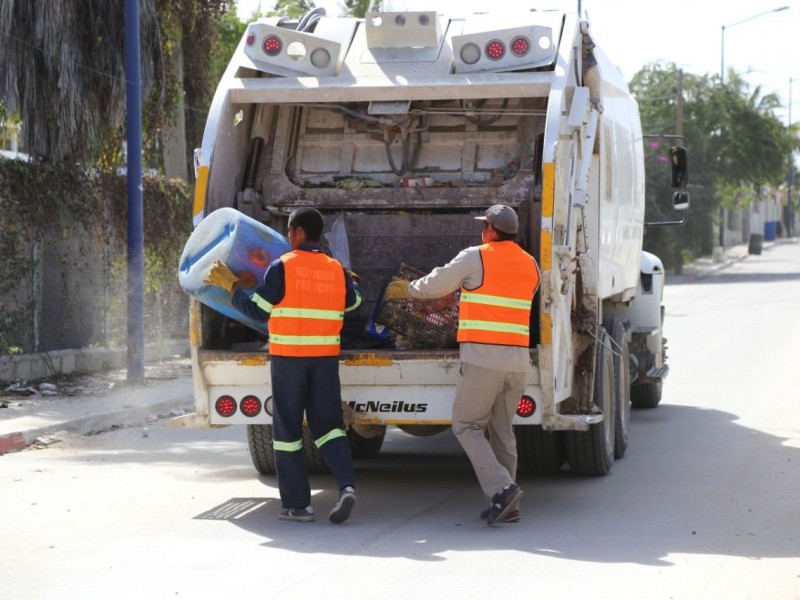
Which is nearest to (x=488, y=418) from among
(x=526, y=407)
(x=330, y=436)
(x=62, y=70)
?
(x=526, y=407)

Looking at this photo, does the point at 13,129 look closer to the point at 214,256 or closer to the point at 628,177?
the point at 628,177

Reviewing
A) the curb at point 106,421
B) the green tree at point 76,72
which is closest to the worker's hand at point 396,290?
the curb at point 106,421

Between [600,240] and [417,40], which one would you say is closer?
[417,40]

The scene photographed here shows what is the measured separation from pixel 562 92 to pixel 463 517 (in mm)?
2522

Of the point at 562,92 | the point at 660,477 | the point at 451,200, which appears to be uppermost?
the point at 562,92

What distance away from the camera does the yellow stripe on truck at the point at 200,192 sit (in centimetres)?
829

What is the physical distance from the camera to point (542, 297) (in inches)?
308

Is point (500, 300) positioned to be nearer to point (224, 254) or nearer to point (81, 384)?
point (224, 254)

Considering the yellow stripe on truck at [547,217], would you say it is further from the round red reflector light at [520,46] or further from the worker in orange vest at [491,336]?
the round red reflector light at [520,46]

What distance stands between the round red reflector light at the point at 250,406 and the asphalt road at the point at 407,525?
22.3 inches

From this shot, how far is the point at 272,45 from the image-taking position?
342 inches

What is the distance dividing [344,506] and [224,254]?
155 cm

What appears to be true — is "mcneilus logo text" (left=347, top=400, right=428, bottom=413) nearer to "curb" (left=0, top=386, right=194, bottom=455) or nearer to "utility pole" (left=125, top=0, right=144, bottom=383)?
"curb" (left=0, top=386, right=194, bottom=455)

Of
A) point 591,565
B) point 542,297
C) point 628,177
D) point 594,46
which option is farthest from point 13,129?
point 591,565
